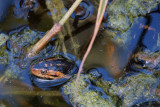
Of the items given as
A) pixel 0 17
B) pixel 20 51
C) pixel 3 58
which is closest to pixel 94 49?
pixel 20 51

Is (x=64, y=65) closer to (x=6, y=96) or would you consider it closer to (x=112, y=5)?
(x=6, y=96)

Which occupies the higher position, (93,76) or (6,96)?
(93,76)

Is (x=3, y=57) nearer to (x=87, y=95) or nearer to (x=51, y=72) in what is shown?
(x=51, y=72)

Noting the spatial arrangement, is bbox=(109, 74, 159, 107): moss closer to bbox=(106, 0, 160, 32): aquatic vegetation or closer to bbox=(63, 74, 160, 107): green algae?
bbox=(63, 74, 160, 107): green algae

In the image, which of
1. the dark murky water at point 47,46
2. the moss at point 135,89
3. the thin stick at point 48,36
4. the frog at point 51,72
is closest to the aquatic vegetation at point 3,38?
the dark murky water at point 47,46

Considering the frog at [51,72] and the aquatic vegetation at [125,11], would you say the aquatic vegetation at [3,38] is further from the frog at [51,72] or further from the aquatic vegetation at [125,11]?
the aquatic vegetation at [125,11]

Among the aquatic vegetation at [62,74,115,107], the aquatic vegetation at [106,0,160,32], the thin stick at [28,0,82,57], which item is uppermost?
the aquatic vegetation at [106,0,160,32]

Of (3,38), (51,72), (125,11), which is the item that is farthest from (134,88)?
(3,38)

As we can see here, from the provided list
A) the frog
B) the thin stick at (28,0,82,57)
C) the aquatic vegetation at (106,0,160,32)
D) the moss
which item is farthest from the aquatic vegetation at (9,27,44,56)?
the moss
